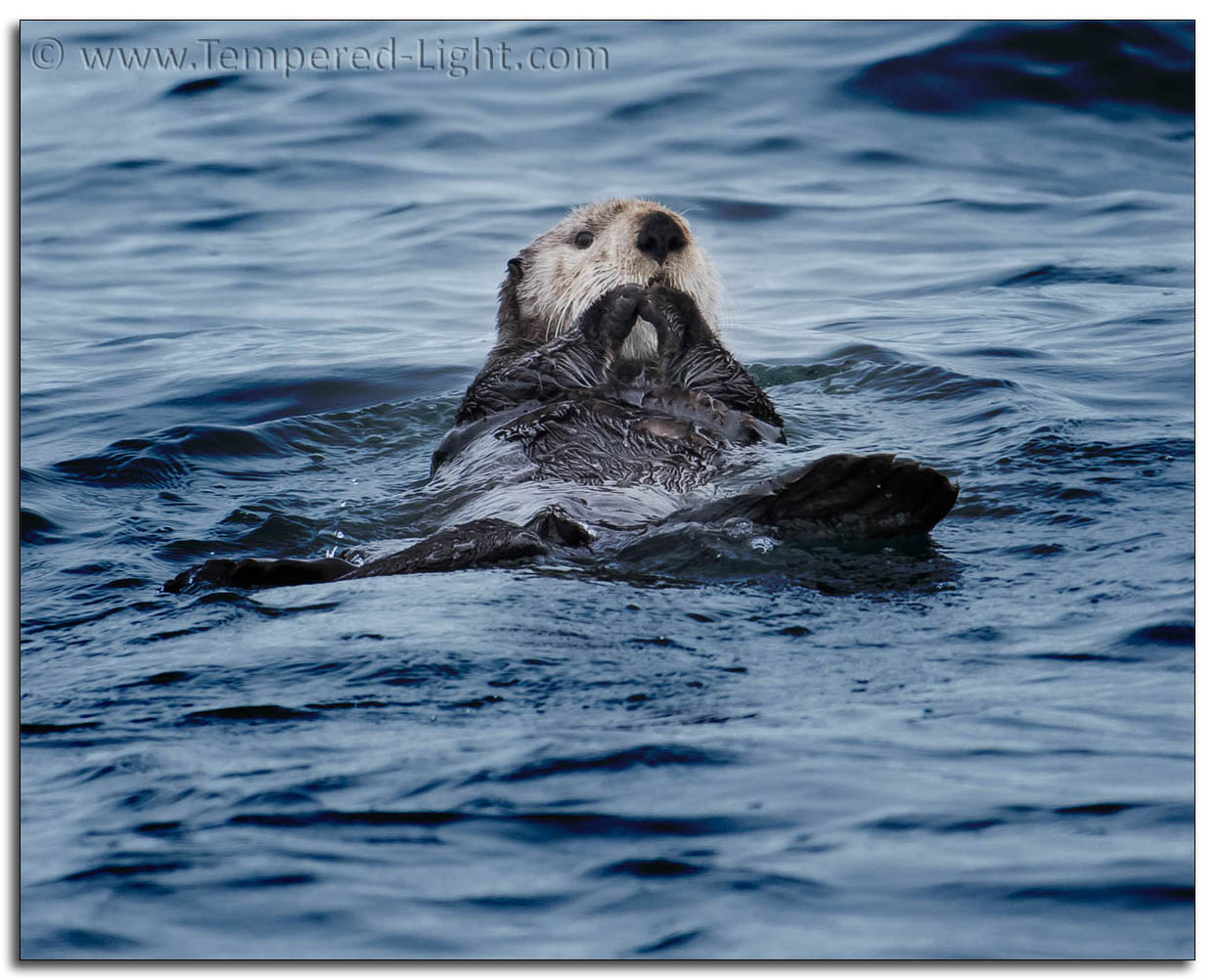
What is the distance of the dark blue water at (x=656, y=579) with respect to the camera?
2.29 meters

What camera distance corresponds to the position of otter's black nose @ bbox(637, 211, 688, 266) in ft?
17.0

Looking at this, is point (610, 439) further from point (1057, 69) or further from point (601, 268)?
point (1057, 69)

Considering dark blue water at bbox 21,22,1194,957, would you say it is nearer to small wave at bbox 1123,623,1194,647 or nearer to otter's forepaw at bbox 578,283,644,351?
small wave at bbox 1123,623,1194,647

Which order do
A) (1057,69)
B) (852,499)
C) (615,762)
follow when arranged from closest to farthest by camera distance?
(615,762) → (852,499) → (1057,69)

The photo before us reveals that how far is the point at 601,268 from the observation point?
534 cm

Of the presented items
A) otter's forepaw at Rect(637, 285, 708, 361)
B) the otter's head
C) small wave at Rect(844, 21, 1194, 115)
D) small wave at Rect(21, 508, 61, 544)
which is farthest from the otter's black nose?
small wave at Rect(844, 21, 1194, 115)

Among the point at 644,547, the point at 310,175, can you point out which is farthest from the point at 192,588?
the point at 310,175

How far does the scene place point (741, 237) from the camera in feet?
29.7

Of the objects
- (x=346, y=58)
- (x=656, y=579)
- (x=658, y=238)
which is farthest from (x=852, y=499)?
(x=346, y=58)

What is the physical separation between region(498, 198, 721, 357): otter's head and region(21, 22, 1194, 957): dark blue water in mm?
400

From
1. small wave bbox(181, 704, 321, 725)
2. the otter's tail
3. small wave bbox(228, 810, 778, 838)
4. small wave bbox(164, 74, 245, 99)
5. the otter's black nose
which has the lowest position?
small wave bbox(228, 810, 778, 838)

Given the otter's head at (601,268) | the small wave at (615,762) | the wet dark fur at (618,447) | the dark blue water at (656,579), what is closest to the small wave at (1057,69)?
the dark blue water at (656,579)

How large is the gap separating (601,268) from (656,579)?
6.61 feet
